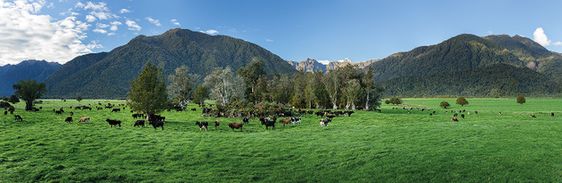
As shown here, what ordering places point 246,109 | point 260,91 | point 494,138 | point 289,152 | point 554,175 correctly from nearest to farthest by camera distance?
point 554,175, point 289,152, point 494,138, point 246,109, point 260,91

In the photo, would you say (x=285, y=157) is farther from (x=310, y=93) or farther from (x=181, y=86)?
(x=181, y=86)

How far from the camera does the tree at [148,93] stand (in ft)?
200

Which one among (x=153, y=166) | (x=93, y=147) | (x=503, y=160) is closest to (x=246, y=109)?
(x=93, y=147)

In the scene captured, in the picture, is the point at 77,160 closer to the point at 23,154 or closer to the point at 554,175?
the point at 23,154

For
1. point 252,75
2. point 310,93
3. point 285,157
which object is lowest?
point 285,157

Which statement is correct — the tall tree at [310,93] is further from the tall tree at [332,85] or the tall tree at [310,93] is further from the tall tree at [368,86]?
the tall tree at [368,86]

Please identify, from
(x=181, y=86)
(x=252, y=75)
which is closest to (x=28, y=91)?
(x=181, y=86)

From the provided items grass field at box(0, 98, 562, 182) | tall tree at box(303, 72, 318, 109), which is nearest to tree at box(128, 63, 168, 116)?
grass field at box(0, 98, 562, 182)

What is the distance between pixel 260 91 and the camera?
4567 inches

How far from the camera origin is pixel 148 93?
2404 inches

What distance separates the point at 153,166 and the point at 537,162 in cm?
2595

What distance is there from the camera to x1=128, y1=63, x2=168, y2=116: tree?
60.9 meters

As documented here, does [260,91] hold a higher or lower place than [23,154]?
higher

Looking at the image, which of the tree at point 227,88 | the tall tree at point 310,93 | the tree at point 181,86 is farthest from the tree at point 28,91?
the tall tree at point 310,93
